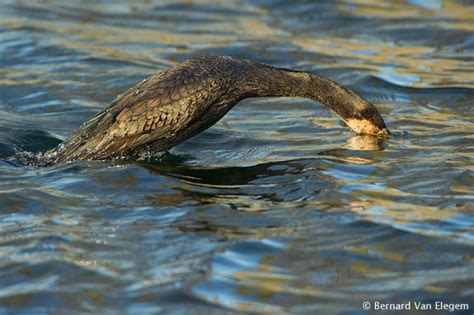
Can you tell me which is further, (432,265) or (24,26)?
(24,26)

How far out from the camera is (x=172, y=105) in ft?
29.9

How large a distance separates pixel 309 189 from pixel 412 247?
1.50 meters

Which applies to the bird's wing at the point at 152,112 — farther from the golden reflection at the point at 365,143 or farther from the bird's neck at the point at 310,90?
the golden reflection at the point at 365,143

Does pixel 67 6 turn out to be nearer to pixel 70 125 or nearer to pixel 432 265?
pixel 70 125

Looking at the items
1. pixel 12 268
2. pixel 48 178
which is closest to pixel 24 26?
pixel 48 178

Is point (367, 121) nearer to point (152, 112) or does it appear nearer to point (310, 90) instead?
A: point (310, 90)

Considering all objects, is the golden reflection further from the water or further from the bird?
the bird

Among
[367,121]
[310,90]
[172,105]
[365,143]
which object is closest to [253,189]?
[172,105]

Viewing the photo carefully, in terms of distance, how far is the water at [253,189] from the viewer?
6680 mm

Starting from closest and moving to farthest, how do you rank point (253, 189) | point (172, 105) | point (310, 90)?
point (253, 189), point (172, 105), point (310, 90)

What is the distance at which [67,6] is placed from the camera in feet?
55.8

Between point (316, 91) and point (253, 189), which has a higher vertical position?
point (316, 91)

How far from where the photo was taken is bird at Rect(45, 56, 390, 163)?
9133 millimetres

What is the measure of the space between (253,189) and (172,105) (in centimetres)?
98
